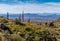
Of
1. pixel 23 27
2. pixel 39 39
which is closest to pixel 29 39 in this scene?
pixel 39 39

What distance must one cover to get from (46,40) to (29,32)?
1.41 m

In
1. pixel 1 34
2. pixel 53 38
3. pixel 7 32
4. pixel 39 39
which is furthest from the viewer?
pixel 53 38

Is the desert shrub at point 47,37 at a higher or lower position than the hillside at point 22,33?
lower

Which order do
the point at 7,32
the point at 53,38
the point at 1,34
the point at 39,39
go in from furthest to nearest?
the point at 53,38 → the point at 39,39 → the point at 7,32 → the point at 1,34

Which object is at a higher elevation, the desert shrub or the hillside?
the hillside

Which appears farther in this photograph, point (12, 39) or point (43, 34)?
point (43, 34)

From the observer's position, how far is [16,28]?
18.0 metres

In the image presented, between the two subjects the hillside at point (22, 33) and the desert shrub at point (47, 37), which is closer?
the hillside at point (22, 33)

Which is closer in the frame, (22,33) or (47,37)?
(22,33)

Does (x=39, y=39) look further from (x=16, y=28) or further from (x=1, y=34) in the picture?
(x=1, y=34)

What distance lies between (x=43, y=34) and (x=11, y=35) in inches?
125

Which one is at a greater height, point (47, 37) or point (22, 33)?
point (22, 33)

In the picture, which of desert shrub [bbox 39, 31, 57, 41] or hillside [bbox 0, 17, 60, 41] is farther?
desert shrub [bbox 39, 31, 57, 41]

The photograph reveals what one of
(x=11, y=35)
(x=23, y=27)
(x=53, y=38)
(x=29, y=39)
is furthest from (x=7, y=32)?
(x=53, y=38)
